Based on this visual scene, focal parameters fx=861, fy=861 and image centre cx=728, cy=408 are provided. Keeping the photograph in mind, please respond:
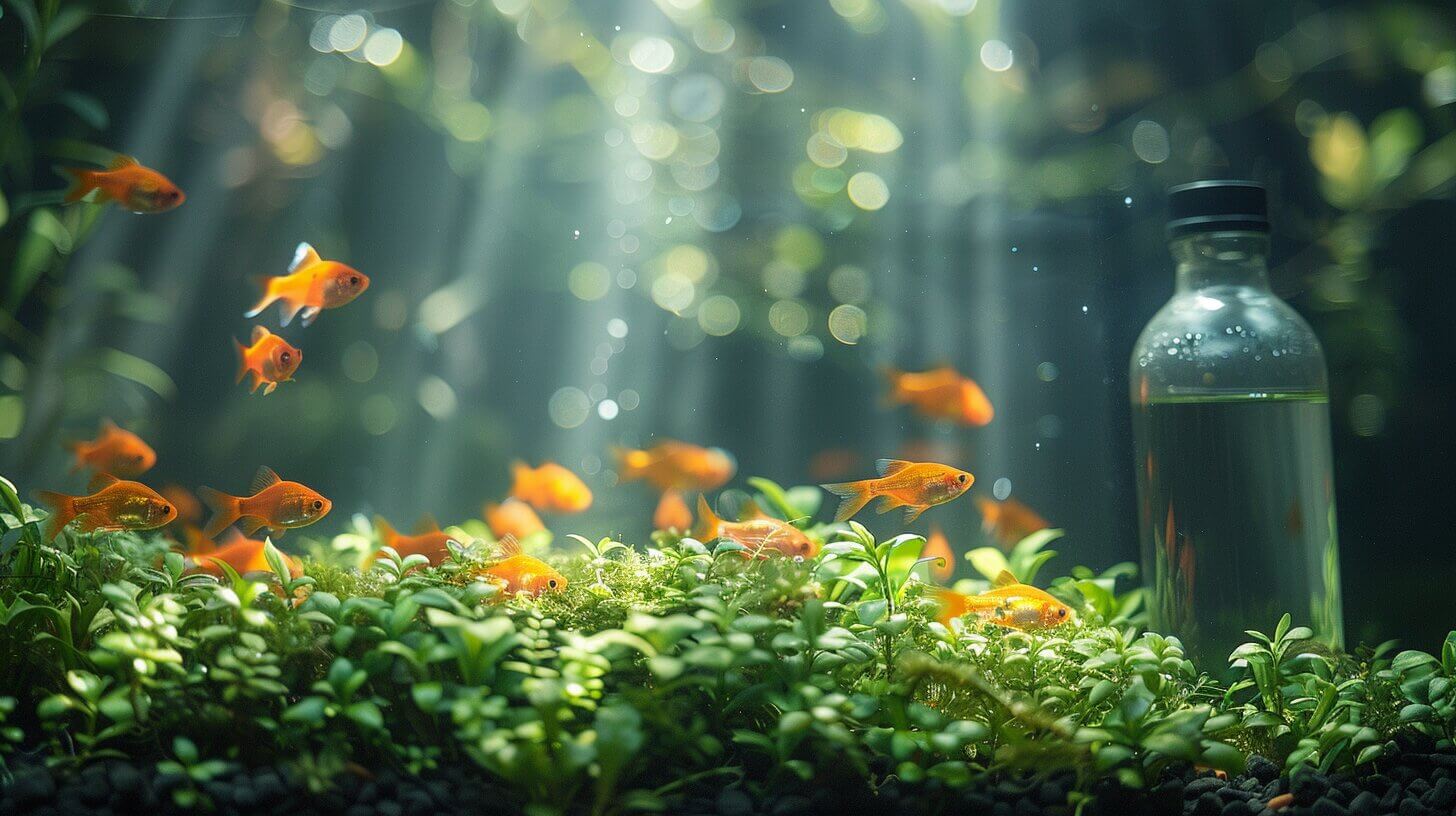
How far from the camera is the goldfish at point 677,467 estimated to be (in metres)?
3.19

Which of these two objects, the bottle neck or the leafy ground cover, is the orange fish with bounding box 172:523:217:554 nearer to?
the leafy ground cover

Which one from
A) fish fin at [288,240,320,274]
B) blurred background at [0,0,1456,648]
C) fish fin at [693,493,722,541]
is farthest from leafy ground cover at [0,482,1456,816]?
blurred background at [0,0,1456,648]

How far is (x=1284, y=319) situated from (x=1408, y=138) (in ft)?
2.94

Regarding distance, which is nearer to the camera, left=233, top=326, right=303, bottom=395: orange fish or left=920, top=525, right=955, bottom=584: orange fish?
left=233, top=326, right=303, bottom=395: orange fish

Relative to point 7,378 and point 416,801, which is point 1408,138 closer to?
point 416,801

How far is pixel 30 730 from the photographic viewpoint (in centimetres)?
163

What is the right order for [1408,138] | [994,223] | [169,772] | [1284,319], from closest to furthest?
[169,772]
[1284,319]
[1408,138]
[994,223]

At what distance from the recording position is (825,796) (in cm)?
147

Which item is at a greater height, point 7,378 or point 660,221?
point 660,221

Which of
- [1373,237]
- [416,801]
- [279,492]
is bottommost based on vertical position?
[416,801]

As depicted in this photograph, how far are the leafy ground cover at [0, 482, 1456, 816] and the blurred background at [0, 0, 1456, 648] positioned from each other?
121cm

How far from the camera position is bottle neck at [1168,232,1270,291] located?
96.2 inches

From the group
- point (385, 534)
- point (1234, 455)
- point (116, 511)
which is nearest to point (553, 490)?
point (385, 534)

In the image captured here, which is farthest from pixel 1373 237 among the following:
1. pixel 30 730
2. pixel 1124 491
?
pixel 30 730
